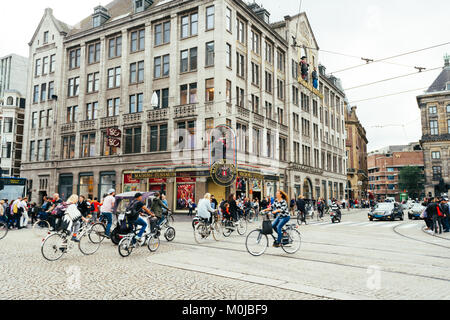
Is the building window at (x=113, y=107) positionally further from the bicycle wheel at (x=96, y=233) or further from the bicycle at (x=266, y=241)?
the bicycle at (x=266, y=241)

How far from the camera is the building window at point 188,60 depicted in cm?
3112

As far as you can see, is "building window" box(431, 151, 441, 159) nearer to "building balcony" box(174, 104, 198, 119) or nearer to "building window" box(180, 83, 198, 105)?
"building window" box(180, 83, 198, 105)

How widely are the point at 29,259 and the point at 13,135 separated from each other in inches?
2038

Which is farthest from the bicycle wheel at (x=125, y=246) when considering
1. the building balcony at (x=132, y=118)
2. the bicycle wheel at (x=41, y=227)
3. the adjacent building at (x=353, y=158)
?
the adjacent building at (x=353, y=158)

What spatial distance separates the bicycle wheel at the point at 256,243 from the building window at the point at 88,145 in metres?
29.7

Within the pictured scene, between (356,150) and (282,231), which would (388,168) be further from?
(282,231)

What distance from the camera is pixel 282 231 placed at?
1034cm

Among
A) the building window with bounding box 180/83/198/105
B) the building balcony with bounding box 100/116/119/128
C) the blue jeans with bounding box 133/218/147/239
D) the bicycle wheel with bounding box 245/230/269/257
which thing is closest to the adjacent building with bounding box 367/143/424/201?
the building window with bounding box 180/83/198/105

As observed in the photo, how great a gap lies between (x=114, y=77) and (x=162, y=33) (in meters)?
6.93

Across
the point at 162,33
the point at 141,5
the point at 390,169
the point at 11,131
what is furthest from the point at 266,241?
the point at 390,169

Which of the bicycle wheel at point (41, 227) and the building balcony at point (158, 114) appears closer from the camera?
the bicycle wheel at point (41, 227)

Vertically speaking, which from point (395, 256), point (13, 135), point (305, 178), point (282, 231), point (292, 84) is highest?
point (292, 84)

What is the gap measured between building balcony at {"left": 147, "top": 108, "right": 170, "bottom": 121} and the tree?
83.8m
